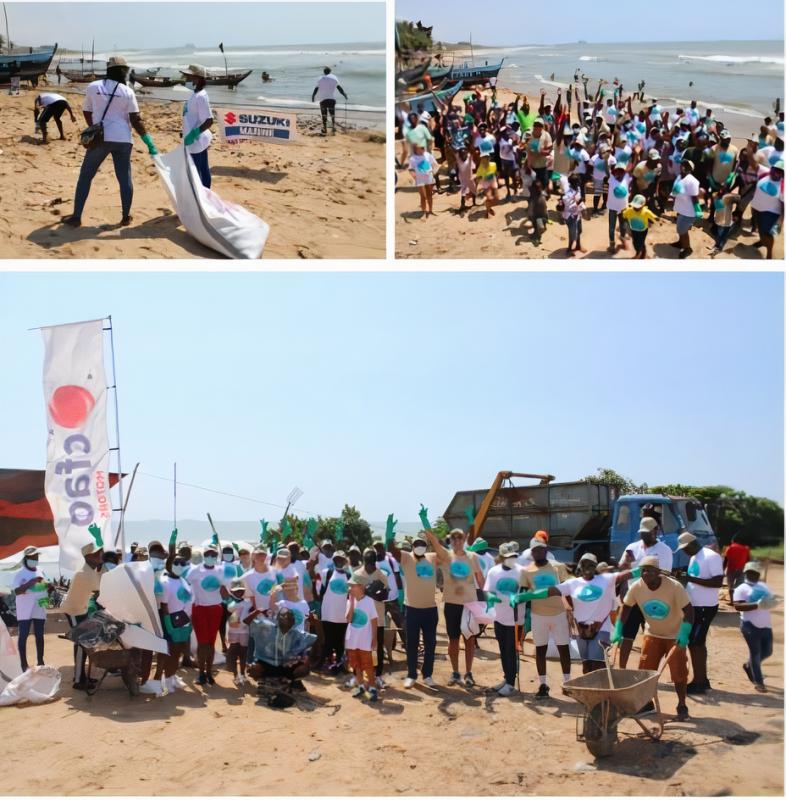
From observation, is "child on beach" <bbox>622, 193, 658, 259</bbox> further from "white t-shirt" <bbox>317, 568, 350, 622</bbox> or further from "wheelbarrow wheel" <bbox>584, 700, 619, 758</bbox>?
"wheelbarrow wheel" <bbox>584, 700, 619, 758</bbox>

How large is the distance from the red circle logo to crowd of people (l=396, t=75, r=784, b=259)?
5533 millimetres

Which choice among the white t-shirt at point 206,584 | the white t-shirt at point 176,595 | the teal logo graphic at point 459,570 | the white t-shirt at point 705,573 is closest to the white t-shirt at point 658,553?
the white t-shirt at point 705,573

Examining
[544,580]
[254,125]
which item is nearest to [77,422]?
[544,580]

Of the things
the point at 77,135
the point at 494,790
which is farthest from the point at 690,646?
the point at 77,135

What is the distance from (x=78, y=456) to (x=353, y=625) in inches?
150

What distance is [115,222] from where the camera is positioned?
35.5 feet

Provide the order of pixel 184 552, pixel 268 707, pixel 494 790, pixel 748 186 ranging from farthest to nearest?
1. pixel 748 186
2. pixel 184 552
3. pixel 268 707
4. pixel 494 790

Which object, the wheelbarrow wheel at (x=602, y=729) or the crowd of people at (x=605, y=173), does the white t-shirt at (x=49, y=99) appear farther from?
the wheelbarrow wheel at (x=602, y=729)

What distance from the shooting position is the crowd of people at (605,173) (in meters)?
12.8

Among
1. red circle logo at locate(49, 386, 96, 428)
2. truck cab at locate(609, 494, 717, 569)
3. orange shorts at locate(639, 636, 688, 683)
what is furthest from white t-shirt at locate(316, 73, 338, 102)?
orange shorts at locate(639, 636, 688, 683)

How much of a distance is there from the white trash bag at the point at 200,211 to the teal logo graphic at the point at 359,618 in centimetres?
426

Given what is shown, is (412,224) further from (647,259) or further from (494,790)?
(494,790)

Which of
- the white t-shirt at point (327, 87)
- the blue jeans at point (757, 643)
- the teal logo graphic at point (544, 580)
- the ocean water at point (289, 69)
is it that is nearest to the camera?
the teal logo graphic at point (544, 580)

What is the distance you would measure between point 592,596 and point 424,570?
1.44 meters
